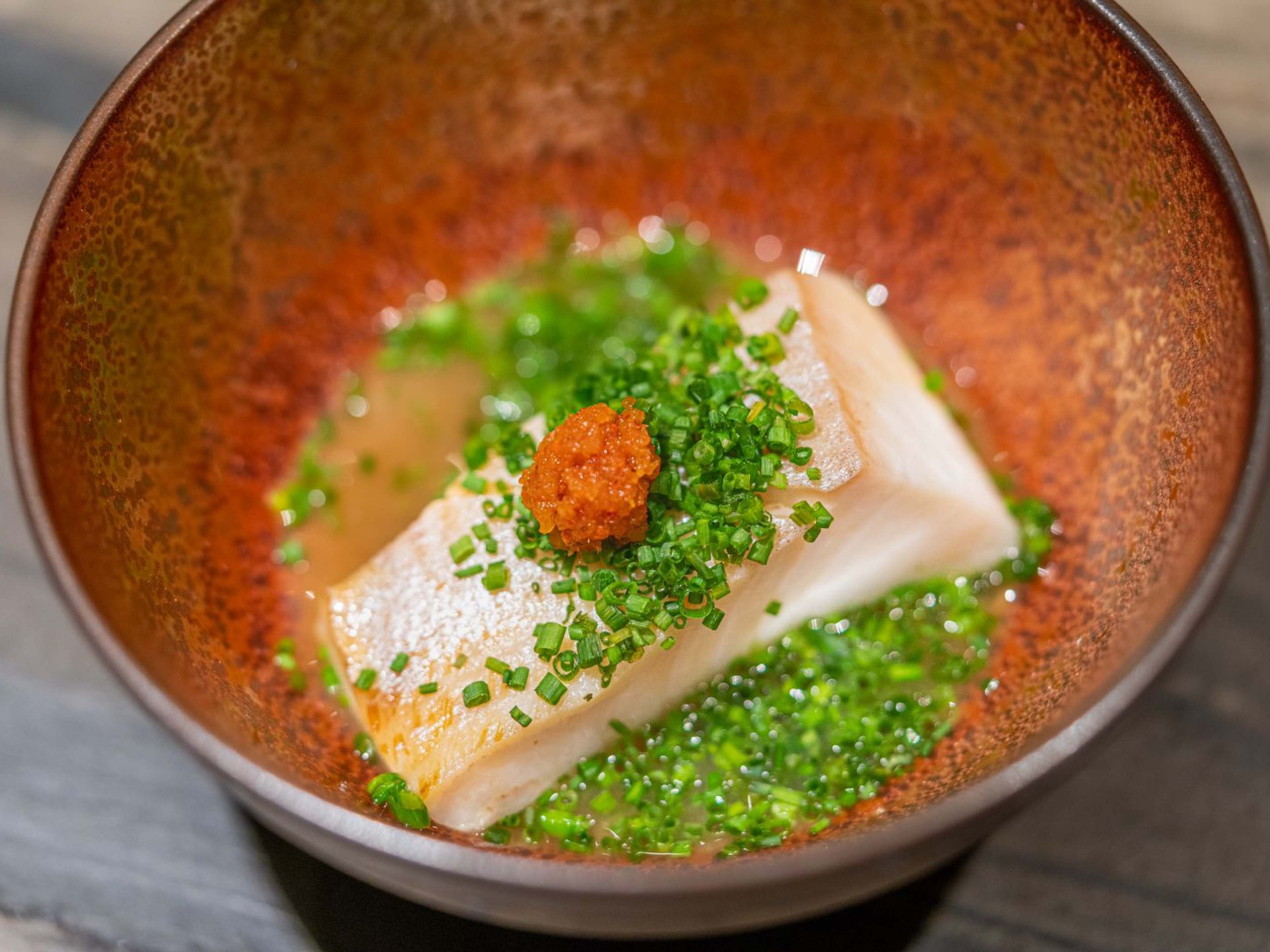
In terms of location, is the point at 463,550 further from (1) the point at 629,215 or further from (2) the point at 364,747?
(1) the point at 629,215

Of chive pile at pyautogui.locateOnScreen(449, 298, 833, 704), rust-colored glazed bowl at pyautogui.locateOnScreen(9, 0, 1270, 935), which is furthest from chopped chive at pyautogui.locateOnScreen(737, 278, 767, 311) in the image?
rust-colored glazed bowl at pyautogui.locateOnScreen(9, 0, 1270, 935)

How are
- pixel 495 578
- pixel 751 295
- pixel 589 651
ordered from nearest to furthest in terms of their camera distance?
→ pixel 589 651 < pixel 495 578 < pixel 751 295

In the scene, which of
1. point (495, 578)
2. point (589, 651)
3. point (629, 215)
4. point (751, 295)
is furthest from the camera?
point (629, 215)

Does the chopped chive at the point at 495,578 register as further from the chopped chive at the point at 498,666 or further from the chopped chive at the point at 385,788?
the chopped chive at the point at 385,788

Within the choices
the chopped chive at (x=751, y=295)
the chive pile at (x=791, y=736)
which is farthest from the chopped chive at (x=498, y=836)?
the chopped chive at (x=751, y=295)

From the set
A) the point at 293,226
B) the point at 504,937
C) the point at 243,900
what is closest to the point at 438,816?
the point at 504,937

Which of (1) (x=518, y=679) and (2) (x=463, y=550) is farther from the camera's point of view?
(2) (x=463, y=550)

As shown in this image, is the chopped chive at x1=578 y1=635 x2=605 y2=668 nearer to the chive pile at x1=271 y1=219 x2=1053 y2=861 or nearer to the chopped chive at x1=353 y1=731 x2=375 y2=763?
the chive pile at x1=271 y1=219 x2=1053 y2=861

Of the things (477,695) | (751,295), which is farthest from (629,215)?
(477,695)
